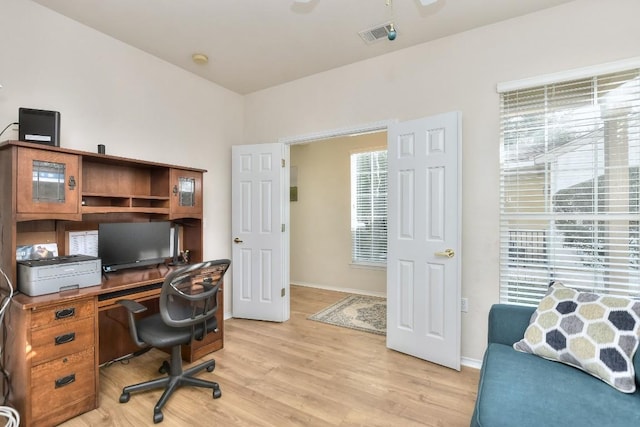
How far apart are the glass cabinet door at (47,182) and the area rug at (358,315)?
2679 mm

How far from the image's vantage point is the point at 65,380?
1.88 metres

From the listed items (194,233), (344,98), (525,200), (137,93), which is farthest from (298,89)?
(525,200)

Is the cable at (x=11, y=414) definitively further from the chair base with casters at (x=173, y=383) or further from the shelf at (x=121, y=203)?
the shelf at (x=121, y=203)

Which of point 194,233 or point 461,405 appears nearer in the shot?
point 461,405

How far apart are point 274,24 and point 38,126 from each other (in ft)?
6.05

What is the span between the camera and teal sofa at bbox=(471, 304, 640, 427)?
1.17 meters

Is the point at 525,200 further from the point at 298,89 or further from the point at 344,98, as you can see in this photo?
the point at 298,89

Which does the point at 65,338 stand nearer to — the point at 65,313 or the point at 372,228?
the point at 65,313

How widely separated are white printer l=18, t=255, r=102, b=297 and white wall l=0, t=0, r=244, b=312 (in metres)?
0.99

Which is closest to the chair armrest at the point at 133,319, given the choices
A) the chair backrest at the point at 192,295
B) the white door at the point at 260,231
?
the chair backrest at the point at 192,295

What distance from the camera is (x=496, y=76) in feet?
8.16

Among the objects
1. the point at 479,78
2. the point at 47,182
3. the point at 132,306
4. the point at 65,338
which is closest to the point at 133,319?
the point at 132,306

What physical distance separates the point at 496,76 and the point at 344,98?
1.41 metres

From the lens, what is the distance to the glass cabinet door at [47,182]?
1.89 metres
